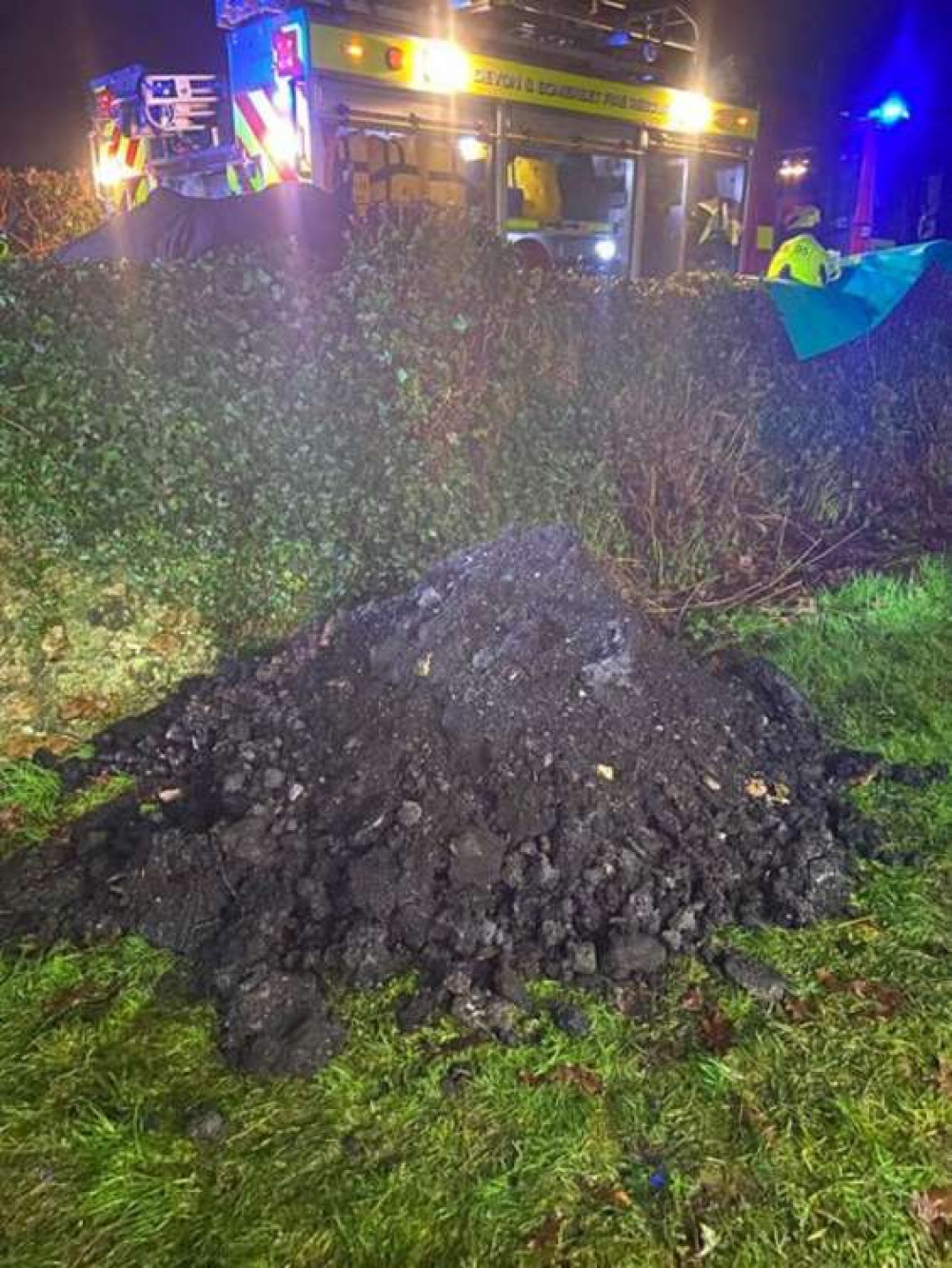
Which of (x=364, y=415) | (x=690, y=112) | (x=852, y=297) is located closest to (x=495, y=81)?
(x=690, y=112)

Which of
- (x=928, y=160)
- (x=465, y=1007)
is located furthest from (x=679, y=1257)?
(x=928, y=160)

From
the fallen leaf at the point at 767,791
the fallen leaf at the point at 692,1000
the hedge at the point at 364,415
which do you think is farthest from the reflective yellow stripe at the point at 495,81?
the fallen leaf at the point at 692,1000

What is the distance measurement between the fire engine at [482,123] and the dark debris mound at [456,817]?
3411 mm

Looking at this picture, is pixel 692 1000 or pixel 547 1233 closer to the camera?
pixel 547 1233

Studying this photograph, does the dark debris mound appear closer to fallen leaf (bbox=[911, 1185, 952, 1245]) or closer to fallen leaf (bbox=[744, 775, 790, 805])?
fallen leaf (bbox=[744, 775, 790, 805])

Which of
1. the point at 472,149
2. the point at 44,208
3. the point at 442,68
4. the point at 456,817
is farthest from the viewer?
the point at 44,208

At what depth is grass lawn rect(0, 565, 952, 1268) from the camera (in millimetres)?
1853

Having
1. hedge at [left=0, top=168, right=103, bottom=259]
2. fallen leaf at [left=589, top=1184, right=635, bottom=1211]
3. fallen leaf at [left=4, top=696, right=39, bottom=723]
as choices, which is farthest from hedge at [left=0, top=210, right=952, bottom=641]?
hedge at [left=0, top=168, right=103, bottom=259]

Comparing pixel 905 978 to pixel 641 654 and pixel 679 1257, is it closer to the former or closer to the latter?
pixel 679 1257

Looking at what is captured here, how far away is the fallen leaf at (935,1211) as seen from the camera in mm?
1879

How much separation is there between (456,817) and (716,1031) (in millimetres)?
987

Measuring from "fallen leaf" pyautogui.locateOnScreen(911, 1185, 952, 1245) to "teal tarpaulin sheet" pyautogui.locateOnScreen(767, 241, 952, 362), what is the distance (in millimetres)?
5138

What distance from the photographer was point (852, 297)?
20.5 ft

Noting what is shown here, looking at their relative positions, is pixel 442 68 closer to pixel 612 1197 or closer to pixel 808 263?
pixel 808 263
